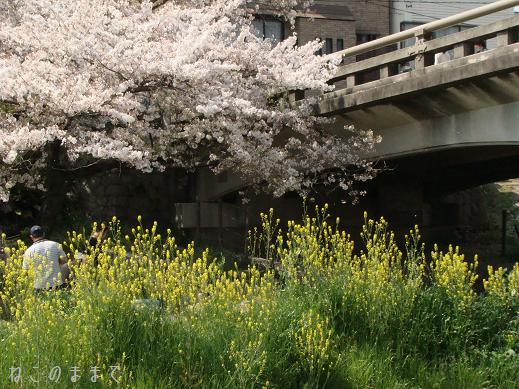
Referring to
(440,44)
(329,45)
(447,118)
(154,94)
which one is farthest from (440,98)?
(329,45)

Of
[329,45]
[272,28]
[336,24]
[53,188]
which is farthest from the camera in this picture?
[336,24]

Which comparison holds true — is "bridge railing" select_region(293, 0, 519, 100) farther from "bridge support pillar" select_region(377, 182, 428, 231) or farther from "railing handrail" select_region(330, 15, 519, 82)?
"bridge support pillar" select_region(377, 182, 428, 231)

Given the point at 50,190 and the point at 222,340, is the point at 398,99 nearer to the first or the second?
the point at 50,190

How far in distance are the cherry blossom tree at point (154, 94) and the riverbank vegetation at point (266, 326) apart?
6396mm

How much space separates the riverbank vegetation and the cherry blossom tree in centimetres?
640

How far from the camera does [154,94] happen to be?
17.0 m

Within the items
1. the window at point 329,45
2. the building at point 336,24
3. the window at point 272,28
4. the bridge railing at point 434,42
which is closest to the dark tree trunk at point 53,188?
the bridge railing at point 434,42

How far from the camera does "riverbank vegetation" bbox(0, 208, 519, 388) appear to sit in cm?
770

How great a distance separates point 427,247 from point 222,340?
22673 mm

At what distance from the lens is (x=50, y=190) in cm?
1873

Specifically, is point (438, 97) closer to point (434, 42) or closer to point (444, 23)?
point (434, 42)

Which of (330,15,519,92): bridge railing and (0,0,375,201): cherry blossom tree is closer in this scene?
(330,15,519,92): bridge railing

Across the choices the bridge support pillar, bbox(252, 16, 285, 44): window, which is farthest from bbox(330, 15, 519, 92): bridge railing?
bbox(252, 16, 285, 44): window

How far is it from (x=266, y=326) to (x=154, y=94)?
9707 mm
